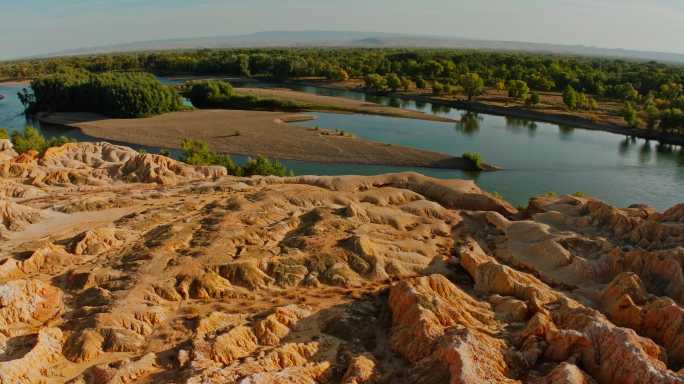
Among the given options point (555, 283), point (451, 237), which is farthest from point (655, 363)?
point (451, 237)

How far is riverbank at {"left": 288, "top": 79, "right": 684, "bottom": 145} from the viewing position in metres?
88.7

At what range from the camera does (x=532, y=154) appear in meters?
74.1

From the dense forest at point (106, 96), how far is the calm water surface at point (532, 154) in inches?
252

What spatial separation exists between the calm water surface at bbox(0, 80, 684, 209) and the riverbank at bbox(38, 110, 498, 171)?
2213 mm

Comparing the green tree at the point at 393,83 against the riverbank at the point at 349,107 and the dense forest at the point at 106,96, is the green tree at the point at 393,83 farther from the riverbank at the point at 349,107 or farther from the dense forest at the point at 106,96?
the dense forest at the point at 106,96

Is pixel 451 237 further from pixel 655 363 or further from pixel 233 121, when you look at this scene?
pixel 233 121

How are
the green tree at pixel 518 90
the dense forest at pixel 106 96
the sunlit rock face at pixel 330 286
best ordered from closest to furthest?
the sunlit rock face at pixel 330 286
the dense forest at pixel 106 96
the green tree at pixel 518 90

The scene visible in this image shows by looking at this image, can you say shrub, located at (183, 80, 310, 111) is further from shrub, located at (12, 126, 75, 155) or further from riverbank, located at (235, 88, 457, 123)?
shrub, located at (12, 126, 75, 155)

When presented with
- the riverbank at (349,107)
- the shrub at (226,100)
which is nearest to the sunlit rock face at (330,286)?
the riverbank at (349,107)

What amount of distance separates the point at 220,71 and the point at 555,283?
15126 centimetres

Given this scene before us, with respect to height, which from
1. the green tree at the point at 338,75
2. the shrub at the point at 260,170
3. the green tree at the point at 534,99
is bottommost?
the shrub at the point at 260,170

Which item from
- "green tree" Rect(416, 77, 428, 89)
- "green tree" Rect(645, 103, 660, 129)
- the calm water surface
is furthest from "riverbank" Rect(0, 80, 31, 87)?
"green tree" Rect(645, 103, 660, 129)

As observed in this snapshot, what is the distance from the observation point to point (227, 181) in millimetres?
38312

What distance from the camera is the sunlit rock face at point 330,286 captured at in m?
16.1
